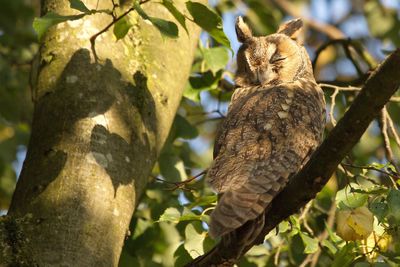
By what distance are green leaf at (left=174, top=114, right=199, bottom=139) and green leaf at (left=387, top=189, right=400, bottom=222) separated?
1747 mm

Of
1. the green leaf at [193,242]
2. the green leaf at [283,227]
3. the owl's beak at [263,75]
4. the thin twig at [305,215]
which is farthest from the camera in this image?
the owl's beak at [263,75]

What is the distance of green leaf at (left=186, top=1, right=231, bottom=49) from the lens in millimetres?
3188

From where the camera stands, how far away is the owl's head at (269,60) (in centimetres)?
401

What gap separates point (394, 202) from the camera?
2.82 meters

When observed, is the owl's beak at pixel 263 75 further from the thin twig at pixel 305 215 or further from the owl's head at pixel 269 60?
the thin twig at pixel 305 215

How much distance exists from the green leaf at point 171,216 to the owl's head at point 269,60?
969 millimetres

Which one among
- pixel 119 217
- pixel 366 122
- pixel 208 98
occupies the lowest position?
pixel 208 98

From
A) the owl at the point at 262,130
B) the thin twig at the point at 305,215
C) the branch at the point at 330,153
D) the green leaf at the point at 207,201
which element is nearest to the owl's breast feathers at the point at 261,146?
the owl at the point at 262,130

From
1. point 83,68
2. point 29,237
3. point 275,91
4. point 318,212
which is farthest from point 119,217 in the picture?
point 318,212

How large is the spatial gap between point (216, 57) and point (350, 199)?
1.35m

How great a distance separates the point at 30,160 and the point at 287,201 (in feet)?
3.68

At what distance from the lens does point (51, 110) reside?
3.24 m

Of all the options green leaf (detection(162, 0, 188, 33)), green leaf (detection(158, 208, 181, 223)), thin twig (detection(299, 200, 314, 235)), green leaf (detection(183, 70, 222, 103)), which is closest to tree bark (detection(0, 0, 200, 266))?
green leaf (detection(158, 208, 181, 223))

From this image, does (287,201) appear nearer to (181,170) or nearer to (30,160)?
(30,160)
